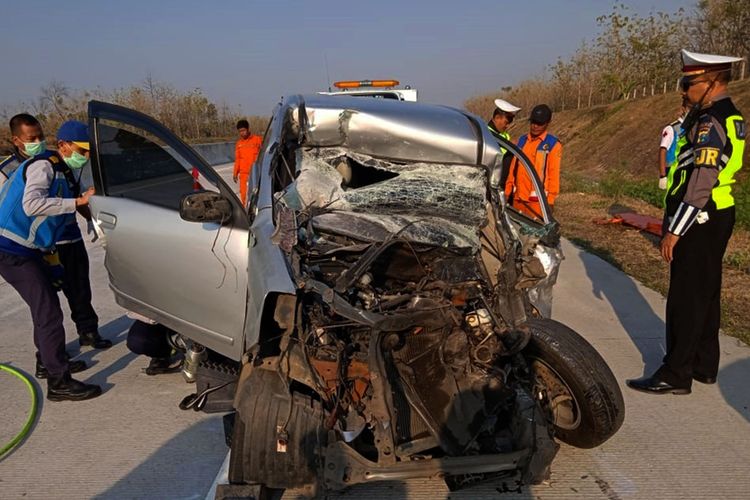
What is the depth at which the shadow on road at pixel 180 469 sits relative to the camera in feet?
8.59

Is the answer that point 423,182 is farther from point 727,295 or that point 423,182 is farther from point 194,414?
point 727,295

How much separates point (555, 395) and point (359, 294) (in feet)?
3.97

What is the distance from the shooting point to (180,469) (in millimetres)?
2797

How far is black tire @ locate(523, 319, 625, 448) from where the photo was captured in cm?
268

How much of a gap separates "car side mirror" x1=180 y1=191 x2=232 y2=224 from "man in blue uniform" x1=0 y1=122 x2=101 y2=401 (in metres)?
1.07

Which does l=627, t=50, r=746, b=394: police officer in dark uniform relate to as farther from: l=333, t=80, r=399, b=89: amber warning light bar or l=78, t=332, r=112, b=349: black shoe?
l=333, t=80, r=399, b=89: amber warning light bar

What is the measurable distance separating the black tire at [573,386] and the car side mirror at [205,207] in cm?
183

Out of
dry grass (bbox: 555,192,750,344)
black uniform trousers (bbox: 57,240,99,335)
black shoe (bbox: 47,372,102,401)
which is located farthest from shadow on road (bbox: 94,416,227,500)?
dry grass (bbox: 555,192,750,344)

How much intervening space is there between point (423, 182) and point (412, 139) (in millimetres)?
326

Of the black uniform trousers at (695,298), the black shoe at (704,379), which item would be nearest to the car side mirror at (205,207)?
the black uniform trousers at (695,298)

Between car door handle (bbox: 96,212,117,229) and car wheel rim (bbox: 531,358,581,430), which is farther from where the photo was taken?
car door handle (bbox: 96,212,117,229)

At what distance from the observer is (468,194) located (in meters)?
3.43

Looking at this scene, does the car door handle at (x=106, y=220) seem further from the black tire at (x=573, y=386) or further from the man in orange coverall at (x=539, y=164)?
the man in orange coverall at (x=539, y=164)

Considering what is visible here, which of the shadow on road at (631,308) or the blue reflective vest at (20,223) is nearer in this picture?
the blue reflective vest at (20,223)
